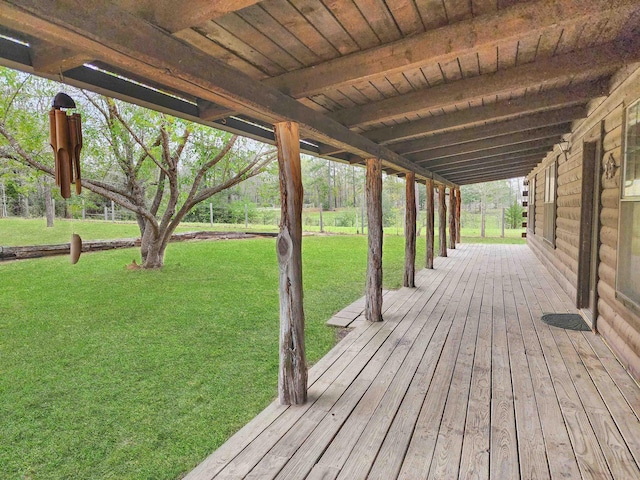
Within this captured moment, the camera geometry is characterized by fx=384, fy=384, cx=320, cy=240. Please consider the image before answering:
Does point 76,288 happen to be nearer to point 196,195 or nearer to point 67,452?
point 196,195

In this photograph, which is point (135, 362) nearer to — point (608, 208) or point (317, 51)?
point (317, 51)

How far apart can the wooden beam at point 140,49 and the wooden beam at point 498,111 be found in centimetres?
191

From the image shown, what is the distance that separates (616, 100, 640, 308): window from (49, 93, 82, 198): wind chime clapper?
3.39 meters

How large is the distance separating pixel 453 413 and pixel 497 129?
Answer: 11.4 feet

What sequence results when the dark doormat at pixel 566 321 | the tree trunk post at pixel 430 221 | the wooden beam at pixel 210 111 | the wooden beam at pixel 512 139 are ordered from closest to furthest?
the wooden beam at pixel 210 111, the dark doormat at pixel 566 321, the wooden beam at pixel 512 139, the tree trunk post at pixel 430 221

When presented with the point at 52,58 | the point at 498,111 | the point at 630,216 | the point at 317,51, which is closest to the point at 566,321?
the point at 630,216

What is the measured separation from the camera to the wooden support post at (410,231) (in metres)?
5.89

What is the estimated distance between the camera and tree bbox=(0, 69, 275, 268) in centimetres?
605

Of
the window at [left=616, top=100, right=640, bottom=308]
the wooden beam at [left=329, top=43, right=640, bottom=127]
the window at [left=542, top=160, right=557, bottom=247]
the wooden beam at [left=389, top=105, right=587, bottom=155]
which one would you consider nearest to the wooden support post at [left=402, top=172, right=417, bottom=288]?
the wooden beam at [left=389, top=105, right=587, bottom=155]

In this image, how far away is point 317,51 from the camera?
219 centimetres

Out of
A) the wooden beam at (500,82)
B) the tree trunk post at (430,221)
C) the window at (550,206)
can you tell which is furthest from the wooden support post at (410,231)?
the wooden beam at (500,82)

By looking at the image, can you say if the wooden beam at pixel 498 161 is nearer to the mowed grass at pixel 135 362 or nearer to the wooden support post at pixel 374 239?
the mowed grass at pixel 135 362

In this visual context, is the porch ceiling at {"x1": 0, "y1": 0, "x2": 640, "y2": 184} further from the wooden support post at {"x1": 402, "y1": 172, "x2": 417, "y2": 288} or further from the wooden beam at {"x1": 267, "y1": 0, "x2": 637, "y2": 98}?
the wooden support post at {"x1": 402, "y1": 172, "x2": 417, "y2": 288}

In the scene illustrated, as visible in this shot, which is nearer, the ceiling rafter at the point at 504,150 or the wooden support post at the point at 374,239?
the wooden support post at the point at 374,239
